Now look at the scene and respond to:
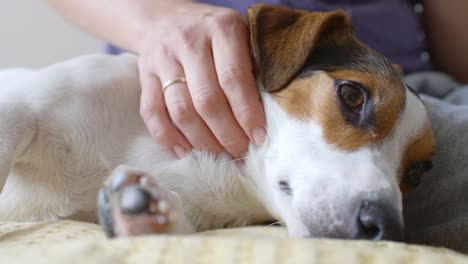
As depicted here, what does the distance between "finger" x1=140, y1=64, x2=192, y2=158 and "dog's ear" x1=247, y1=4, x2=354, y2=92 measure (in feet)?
0.84

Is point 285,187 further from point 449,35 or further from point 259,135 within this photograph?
point 449,35

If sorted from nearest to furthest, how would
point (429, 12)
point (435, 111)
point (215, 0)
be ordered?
1. point (435, 111)
2. point (215, 0)
3. point (429, 12)

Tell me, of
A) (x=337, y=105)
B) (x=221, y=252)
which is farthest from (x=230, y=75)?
(x=221, y=252)

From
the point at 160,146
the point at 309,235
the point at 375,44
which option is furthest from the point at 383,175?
the point at 375,44

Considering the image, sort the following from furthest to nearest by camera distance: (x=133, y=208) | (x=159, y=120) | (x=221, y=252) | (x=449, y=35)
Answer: (x=449, y=35)
(x=159, y=120)
(x=133, y=208)
(x=221, y=252)

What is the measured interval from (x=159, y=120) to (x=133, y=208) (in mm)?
466

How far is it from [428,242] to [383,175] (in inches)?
9.2

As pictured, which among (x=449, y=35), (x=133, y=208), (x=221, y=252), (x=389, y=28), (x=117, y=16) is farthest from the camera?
(x=449, y=35)

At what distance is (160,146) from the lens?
139 cm

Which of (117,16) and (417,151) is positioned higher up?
(117,16)

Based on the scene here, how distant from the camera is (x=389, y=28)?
212cm

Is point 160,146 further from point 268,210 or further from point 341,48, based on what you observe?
point 341,48

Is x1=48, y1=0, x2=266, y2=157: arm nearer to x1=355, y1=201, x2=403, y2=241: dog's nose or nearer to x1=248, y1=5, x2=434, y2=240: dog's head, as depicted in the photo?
x1=248, y1=5, x2=434, y2=240: dog's head

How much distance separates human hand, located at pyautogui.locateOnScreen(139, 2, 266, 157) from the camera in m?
1.30
